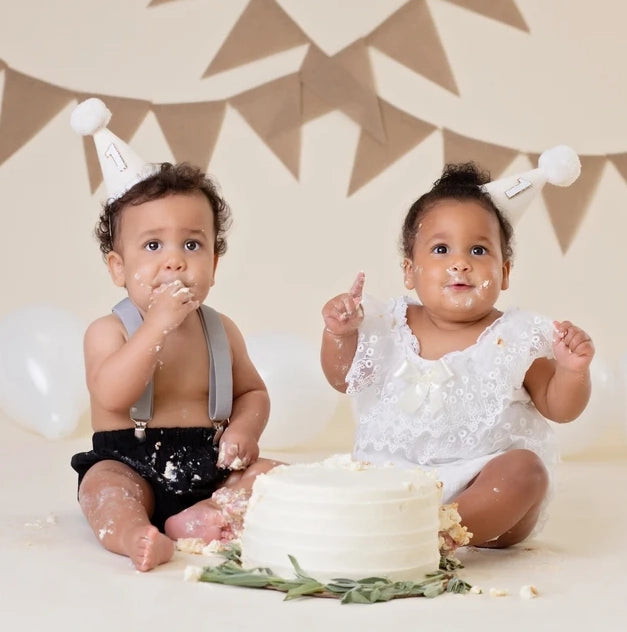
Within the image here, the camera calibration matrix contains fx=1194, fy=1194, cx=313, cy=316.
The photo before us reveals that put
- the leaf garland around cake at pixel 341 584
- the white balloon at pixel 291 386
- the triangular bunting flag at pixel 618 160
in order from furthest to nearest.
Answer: the triangular bunting flag at pixel 618 160 → the white balloon at pixel 291 386 → the leaf garland around cake at pixel 341 584

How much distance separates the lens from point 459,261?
6.59 ft

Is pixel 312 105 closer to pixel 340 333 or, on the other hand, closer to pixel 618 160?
pixel 618 160

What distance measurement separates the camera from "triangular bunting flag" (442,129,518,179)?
3.44m

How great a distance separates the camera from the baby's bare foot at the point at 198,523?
1.81 meters

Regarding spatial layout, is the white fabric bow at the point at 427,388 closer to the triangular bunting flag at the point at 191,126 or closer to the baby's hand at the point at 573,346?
the baby's hand at the point at 573,346

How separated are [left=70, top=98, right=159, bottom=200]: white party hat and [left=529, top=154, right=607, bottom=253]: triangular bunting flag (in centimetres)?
165

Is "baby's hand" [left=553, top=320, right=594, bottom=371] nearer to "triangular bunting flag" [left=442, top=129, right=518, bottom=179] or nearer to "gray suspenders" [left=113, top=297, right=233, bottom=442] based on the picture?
"gray suspenders" [left=113, top=297, right=233, bottom=442]

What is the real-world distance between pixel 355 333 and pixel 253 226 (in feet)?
4.95

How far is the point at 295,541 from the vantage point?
1527 mm

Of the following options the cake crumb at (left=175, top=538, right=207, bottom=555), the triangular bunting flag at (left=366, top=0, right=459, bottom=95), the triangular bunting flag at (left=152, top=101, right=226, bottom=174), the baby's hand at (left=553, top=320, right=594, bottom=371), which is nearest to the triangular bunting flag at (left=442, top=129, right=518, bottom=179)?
the triangular bunting flag at (left=366, top=0, right=459, bottom=95)

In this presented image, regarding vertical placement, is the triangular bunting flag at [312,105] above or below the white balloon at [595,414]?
above

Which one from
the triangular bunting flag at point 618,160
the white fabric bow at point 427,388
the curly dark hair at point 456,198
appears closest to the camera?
the white fabric bow at point 427,388

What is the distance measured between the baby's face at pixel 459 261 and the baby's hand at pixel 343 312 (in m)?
0.13

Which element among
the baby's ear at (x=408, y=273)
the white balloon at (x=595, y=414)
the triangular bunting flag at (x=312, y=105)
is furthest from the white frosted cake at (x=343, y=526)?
the triangular bunting flag at (x=312, y=105)
